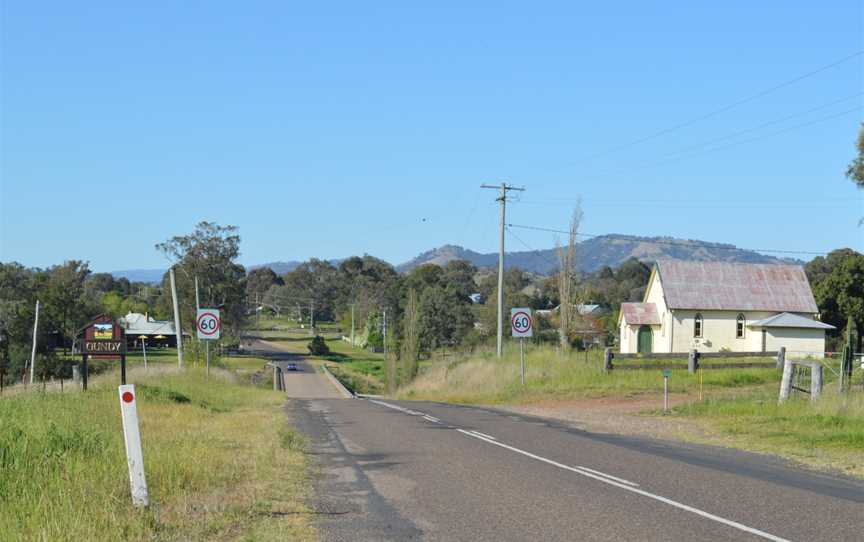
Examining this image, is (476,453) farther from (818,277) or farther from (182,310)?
(818,277)

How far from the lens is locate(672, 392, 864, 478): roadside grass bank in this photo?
15.2 m

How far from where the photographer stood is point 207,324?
35094 millimetres

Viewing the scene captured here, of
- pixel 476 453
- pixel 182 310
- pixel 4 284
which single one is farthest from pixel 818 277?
pixel 476 453

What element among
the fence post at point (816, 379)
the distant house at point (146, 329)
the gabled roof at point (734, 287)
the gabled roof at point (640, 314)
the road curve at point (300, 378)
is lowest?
the road curve at point (300, 378)

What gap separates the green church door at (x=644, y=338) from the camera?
179 ft

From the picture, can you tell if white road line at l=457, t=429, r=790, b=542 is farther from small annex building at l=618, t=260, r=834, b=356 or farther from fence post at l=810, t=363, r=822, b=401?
small annex building at l=618, t=260, r=834, b=356

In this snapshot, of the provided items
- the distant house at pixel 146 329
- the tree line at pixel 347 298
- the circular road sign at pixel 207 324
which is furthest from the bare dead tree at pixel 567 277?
the distant house at pixel 146 329

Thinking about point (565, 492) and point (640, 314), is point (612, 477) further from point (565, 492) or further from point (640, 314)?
point (640, 314)

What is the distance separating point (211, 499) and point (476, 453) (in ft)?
18.3

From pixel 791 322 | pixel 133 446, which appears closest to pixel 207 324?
pixel 133 446

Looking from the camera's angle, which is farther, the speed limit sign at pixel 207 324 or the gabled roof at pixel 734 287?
the gabled roof at pixel 734 287

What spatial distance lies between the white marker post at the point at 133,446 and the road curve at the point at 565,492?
1.86 m

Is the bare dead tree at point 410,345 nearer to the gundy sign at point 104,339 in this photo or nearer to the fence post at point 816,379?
the gundy sign at point 104,339

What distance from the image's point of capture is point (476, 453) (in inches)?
578
